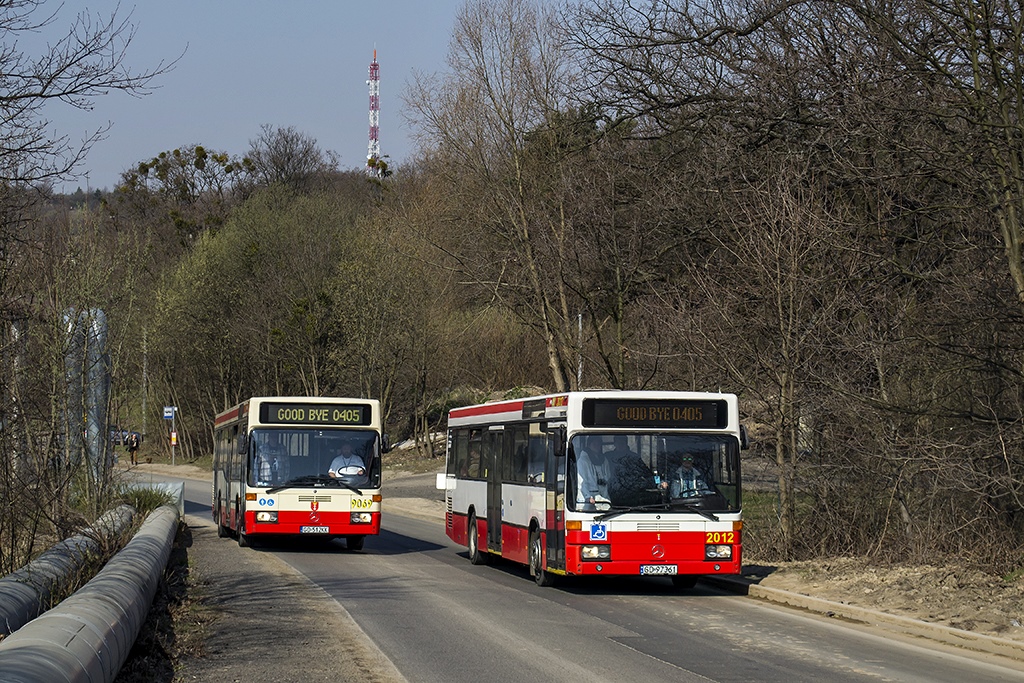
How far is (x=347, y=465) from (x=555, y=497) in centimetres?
756

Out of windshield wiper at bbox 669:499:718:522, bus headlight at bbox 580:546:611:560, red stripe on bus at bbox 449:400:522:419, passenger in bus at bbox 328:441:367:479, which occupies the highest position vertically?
red stripe on bus at bbox 449:400:522:419

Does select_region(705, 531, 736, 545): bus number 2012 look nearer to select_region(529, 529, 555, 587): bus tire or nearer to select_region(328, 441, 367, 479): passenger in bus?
select_region(529, 529, 555, 587): bus tire

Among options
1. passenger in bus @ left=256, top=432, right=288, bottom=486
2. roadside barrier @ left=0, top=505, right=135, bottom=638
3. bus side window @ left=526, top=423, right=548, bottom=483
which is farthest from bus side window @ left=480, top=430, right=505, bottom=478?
roadside barrier @ left=0, top=505, right=135, bottom=638

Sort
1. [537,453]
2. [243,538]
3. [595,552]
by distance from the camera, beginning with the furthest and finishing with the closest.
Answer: [243,538], [537,453], [595,552]

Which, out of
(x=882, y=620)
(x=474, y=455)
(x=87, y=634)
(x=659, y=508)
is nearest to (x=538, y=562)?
(x=659, y=508)

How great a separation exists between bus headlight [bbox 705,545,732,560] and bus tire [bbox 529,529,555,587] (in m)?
2.38

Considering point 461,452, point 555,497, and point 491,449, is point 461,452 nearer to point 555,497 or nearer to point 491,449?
point 491,449

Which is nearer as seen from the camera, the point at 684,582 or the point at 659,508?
the point at 659,508

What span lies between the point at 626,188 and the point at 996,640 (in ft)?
53.5

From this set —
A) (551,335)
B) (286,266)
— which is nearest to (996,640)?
(551,335)

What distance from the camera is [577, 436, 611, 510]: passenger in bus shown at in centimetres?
1681

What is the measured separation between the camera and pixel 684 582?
728 inches

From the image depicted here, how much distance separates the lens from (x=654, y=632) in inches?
526

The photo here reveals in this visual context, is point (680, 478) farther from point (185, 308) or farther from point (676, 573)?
point (185, 308)
